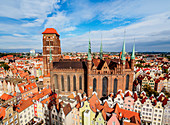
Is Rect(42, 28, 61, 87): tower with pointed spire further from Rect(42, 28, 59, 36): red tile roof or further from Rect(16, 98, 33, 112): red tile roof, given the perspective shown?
Rect(16, 98, 33, 112): red tile roof

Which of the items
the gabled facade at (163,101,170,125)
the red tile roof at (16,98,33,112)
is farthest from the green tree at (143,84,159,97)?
the red tile roof at (16,98,33,112)

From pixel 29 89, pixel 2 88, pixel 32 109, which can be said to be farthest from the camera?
pixel 2 88

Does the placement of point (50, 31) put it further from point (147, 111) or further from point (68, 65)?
point (147, 111)

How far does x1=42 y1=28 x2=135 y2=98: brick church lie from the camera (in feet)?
133

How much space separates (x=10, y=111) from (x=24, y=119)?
6675 millimetres

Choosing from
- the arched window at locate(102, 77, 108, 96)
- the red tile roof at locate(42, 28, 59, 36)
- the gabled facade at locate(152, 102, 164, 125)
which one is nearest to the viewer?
the gabled facade at locate(152, 102, 164, 125)

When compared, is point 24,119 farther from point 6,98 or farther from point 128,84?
point 128,84

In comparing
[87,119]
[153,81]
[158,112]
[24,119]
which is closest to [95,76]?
[87,119]

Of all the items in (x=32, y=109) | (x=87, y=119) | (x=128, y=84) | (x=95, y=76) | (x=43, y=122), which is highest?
(x=95, y=76)

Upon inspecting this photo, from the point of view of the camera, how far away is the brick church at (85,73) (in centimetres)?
4047

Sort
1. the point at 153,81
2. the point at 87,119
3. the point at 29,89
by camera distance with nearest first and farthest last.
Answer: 1. the point at 87,119
2. the point at 29,89
3. the point at 153,81

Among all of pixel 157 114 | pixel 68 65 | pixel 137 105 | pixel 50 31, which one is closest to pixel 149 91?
pixel 157 114

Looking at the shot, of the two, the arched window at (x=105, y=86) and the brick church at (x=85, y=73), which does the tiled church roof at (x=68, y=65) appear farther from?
the arched window at (x=105, y=86)

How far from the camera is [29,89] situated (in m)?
45.8
